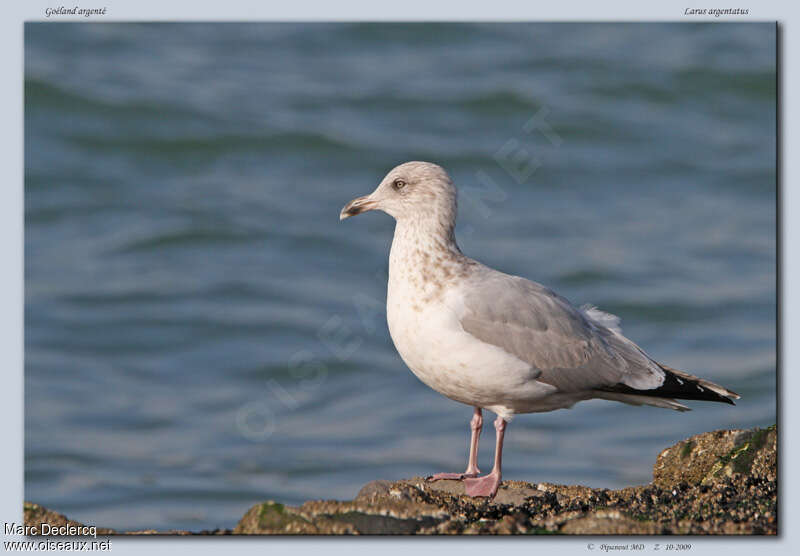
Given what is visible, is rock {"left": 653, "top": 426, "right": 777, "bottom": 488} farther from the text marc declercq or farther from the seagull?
the text marc declercq

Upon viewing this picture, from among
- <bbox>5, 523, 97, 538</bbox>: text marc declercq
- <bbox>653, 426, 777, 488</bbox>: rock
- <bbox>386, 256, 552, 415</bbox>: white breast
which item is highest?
<bbox>386, 256, 552, 415</bbox>: white breast

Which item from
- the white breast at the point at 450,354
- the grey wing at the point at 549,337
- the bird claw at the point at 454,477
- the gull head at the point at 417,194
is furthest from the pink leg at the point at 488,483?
the gull head at the point at 417,194

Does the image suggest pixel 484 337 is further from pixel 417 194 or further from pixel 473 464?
pixel 417 194

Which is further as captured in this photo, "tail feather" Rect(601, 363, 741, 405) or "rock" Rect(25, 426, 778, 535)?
"tail feather" Rect(601, 363, 741, 405)

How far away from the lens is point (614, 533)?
502 cm

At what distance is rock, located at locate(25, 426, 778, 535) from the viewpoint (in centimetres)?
513

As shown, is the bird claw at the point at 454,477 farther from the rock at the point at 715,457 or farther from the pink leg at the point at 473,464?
the rock at the point at 715,457

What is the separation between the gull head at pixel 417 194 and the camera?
6723mm

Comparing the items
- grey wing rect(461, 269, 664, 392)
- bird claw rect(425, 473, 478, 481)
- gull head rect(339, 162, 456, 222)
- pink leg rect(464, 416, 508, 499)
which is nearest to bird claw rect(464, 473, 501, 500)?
pink leg rect(464, 416, 508, 499)

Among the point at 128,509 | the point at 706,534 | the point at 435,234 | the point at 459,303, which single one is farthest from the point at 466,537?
the point at 128,509

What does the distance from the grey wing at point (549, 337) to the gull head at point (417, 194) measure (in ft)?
1.73

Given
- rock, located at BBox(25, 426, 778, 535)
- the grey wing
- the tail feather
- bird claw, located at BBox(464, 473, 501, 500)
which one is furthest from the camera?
the tail feather

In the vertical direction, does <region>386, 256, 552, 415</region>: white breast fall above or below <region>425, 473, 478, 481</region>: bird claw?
above

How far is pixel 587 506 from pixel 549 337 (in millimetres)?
1193
